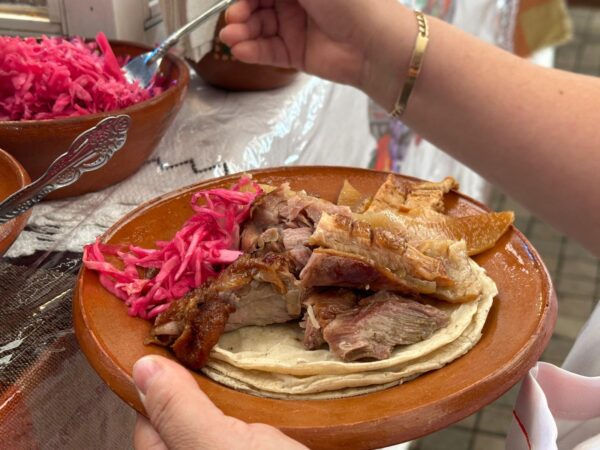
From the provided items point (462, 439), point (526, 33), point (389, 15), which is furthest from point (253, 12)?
point (526, 33)

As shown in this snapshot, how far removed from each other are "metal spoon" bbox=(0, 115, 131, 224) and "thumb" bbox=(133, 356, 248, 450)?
0.76ft

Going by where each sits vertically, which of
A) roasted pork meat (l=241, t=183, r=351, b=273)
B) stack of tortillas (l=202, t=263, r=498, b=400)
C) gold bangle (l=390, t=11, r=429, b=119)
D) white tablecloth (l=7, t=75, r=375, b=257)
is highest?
gold bangle (l=390, t=11, r=429, b=119)

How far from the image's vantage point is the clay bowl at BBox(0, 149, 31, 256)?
0.70 metres

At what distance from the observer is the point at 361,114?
1756mm

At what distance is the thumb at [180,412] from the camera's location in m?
0.57

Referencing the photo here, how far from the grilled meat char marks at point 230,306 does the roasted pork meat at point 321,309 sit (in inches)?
0.7

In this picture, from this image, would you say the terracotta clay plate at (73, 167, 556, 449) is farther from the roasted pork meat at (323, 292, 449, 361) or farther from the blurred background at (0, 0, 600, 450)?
the blurred background at (0, 0, 600, 450)

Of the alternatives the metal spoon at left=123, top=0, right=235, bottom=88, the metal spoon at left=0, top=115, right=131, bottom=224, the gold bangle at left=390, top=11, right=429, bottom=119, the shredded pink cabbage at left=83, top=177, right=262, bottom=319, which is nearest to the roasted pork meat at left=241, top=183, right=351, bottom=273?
the shredded pink cabbage at left=83, top=177, right=262, bottom=319

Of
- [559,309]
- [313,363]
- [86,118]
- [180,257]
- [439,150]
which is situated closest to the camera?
[313,363]

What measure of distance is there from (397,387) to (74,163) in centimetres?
44

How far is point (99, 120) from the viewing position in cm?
94

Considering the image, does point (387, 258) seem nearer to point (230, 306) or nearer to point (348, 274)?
point (348, 274)

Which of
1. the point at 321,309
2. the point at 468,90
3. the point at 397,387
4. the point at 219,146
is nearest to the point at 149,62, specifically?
the point at 219,146

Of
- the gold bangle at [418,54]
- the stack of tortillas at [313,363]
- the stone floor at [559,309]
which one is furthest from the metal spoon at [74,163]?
the stone floor at [559,309]
